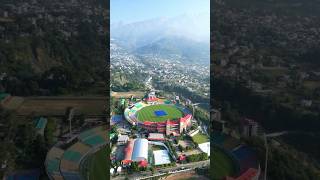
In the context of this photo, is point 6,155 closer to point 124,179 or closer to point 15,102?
point 15,102

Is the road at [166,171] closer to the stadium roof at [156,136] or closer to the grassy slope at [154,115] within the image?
the stadium roof at [156,136]

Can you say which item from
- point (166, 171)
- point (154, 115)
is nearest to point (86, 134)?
point (166, 171)

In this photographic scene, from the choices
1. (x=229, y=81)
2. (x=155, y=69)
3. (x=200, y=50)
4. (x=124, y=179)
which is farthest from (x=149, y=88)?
(x=229, y=81)

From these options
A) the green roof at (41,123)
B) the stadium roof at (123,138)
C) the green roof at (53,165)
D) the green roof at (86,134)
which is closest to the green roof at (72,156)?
the green roof at (53,165)

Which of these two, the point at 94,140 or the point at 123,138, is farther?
the point at 123,138

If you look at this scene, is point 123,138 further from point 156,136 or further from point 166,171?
point 166,171
